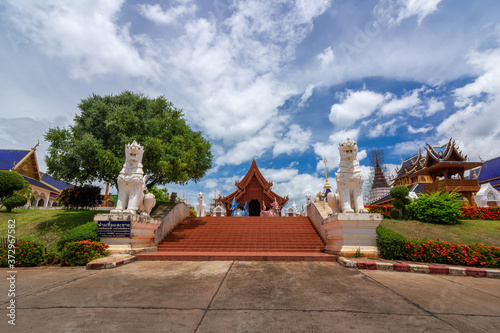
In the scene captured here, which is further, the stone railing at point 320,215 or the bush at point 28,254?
the stone railing at point 320,215

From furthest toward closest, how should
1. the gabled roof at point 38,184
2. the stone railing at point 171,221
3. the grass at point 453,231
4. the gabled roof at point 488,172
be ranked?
the gabled roof at point 488,172 → the gabled roof at point 38,184 → the grass at point 453,231 → the stone railing at point 171,221

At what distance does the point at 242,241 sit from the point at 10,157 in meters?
30.8

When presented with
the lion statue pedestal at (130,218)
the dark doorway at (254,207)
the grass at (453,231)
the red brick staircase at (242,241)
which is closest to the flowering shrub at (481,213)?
the grass at (453,231)

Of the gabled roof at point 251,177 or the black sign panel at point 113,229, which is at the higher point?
the gabled roof at point 251,177

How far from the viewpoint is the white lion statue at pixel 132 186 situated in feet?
25.5

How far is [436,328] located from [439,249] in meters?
5.19

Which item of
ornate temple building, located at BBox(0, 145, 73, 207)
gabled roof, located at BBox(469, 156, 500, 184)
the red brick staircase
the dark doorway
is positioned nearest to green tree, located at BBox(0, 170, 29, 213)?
the red brick staircase

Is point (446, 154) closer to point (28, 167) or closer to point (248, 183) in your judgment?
point (248, 183)

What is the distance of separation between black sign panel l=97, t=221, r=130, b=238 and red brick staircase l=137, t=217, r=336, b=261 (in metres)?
0.87

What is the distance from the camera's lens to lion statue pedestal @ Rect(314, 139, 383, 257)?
7.04m

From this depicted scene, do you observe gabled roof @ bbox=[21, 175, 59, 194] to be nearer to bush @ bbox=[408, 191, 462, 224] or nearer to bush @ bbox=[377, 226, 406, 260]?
bush @ bbox=[377, 226, 406, 260]

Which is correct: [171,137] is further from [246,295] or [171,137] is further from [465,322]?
[465,322]

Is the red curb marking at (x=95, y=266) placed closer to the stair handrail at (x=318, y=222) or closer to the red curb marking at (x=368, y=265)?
the red curb marking at (x=368, y=265)

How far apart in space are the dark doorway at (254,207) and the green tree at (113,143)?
573 inches
